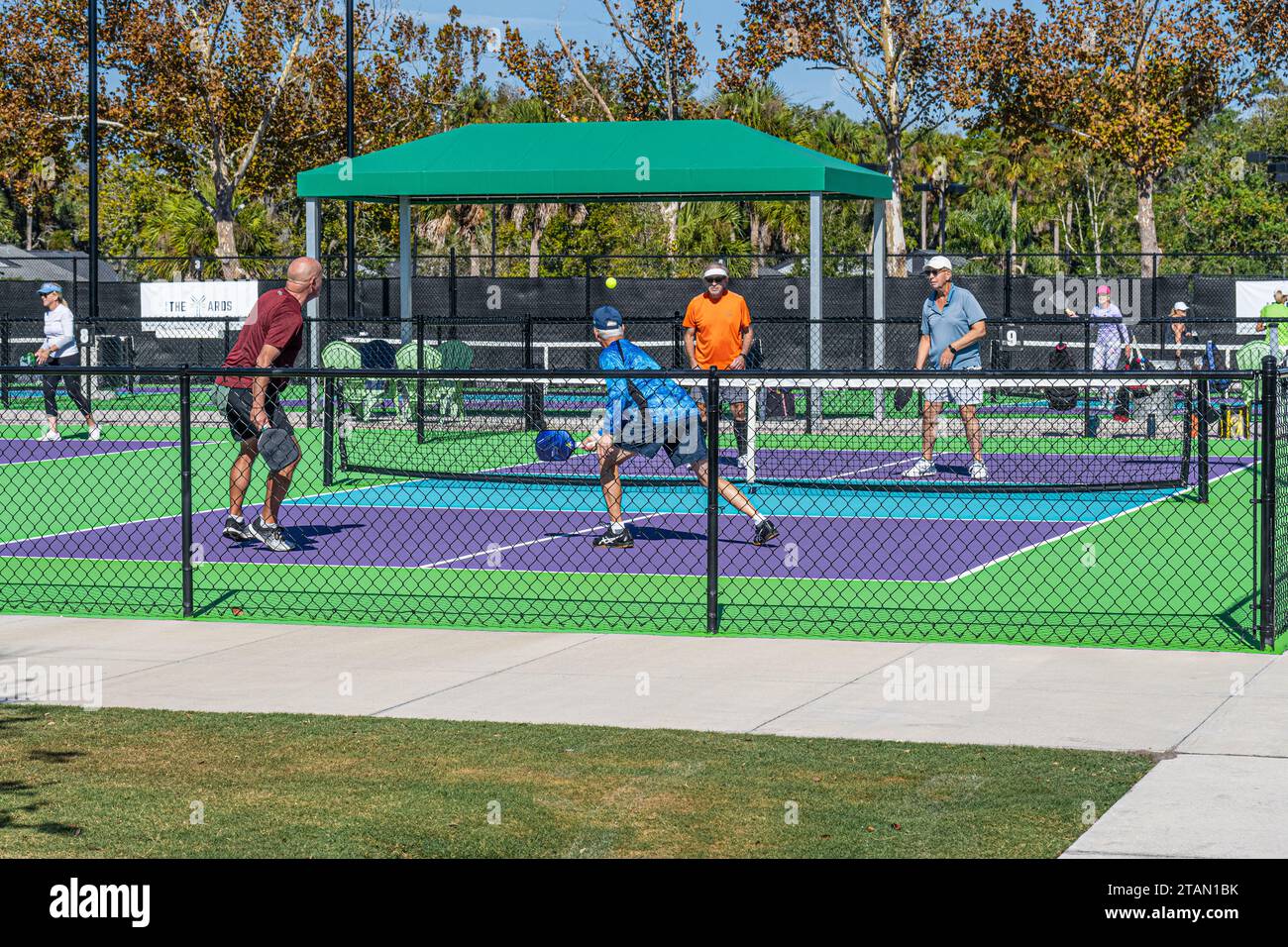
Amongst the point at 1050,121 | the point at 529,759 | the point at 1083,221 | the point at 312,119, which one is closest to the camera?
the point at 529,759

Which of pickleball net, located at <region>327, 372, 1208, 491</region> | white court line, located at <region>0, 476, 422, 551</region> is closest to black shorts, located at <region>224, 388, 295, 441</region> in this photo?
white court line, located at <region>0, 476, 422, 551</region>

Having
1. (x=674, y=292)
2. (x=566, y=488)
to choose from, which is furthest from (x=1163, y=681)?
(x=674, y=292)

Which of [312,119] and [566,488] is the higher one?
[312,119]

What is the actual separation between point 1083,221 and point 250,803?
69.7m

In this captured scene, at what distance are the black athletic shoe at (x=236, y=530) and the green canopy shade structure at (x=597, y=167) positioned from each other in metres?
13.5

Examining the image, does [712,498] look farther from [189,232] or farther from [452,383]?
[189,232]

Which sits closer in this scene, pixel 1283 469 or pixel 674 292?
pixel 1283 469

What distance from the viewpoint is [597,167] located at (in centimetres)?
2658

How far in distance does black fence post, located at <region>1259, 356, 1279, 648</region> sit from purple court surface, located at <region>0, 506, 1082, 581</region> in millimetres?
2855

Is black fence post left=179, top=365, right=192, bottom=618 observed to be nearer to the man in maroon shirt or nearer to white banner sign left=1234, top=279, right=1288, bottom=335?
the man in maroon shirt

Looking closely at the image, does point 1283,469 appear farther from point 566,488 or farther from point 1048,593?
point 566,488

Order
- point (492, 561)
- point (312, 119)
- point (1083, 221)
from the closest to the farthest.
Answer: point (492, 561), point (312, 119), point (1083, 221)

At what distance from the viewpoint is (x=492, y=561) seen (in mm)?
12633

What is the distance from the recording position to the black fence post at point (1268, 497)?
9.54 meters
